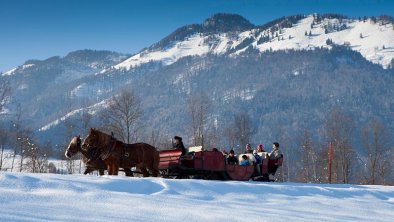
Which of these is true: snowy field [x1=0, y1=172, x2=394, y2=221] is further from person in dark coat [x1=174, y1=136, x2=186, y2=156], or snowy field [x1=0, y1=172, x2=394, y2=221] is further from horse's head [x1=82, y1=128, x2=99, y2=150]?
person in dark coat [x1=174, y1=136, x2=186, y2=156]

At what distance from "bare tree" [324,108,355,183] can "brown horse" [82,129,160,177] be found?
27045mm

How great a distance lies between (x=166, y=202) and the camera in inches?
317

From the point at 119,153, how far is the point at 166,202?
6.57 metres

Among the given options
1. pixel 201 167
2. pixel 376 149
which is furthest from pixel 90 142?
pixel 376 149

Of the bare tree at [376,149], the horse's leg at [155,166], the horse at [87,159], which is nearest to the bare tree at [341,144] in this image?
the bare tree at [376,149]

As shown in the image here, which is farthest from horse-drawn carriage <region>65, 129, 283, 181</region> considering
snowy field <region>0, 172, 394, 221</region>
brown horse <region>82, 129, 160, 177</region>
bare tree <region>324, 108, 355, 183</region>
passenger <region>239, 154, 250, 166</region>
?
bare tree <region>324, 108, 355, 183</region>

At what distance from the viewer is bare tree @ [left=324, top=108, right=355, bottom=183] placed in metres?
42.2

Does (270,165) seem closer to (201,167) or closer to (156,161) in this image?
(201,167)

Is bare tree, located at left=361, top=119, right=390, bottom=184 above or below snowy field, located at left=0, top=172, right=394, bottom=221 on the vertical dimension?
above

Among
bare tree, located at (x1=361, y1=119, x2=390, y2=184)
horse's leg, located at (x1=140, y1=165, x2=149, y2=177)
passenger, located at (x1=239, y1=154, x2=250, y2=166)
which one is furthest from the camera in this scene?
bare tree, located at (x1=361, y1=119, x2=390, y2=184)

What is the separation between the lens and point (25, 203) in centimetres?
686

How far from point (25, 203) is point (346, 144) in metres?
41.7

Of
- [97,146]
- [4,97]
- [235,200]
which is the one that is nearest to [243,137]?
[4,97]

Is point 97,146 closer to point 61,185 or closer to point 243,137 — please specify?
point 61,185
